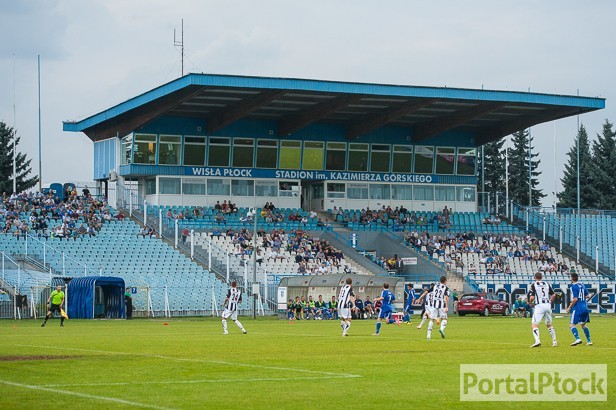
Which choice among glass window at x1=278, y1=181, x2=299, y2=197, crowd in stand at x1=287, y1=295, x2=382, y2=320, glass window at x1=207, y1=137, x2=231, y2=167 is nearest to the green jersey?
crowd in stand at x1=287, y1=295, x2=382, y2=320

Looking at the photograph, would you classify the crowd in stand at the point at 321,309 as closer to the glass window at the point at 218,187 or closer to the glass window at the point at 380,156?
the glass window at the point at 218,187

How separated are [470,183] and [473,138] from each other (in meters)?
3.59

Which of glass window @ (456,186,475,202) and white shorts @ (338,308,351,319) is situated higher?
glass window @ (456,186,475,202)

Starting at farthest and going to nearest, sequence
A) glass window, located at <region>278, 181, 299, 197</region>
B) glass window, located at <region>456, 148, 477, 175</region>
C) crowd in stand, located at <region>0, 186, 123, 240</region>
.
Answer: glass window, located at <region>456, 148, 477, 175</region>
glass window, located at <region>278, 181, 299, 197</region>
crowd in stand, located at <region>0, 186, 123, 240</region>

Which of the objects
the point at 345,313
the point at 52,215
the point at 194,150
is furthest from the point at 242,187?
the point at 345,313

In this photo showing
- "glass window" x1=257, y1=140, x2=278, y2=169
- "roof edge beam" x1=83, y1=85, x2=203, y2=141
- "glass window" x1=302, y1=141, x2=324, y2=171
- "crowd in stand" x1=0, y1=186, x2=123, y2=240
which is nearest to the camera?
"crowd in stand" x1=0, y1=186, x2=123, y2=240

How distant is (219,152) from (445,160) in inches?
722

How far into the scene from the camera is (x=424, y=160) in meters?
85.8

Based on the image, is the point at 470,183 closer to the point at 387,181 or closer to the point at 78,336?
the point at 387,181

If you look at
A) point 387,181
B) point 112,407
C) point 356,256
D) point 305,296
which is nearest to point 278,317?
point 305,296

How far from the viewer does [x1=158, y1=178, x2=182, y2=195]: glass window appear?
78188 mm

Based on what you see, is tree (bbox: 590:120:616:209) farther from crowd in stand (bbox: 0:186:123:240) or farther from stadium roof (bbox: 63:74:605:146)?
crowd in stand (bbox: 0:186:123:240)

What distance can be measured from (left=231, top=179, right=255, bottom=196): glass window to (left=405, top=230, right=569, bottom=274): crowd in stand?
11655 mm

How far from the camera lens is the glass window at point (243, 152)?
80.1 metres
